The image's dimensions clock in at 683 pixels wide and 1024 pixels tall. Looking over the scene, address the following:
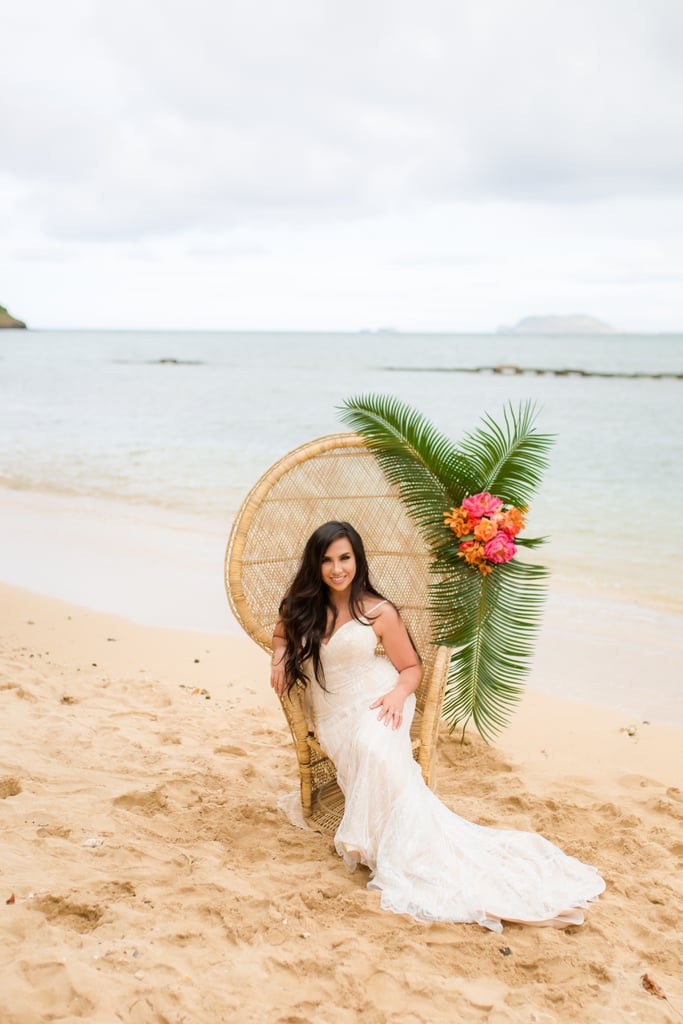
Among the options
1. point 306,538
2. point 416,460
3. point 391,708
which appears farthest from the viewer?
point 306,538

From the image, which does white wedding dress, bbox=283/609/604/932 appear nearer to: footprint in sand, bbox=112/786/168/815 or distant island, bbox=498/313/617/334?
footprint in sand, bbox=112/786/168/815

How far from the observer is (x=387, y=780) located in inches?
126

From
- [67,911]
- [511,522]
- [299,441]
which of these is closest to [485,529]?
[511,522]

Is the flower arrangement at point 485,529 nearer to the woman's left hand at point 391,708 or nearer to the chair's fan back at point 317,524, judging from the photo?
the chair's fan back at point 317,524

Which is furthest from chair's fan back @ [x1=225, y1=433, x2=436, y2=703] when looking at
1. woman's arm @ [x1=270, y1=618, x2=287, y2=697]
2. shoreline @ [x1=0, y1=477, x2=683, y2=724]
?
shoreline @ [x1=0, y1=477, x2=683, y2=724]

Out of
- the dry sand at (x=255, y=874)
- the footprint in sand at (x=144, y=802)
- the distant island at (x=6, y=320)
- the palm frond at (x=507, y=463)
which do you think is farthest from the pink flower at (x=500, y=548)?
the distant island at (x=6, y=320)

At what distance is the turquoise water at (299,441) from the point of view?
1045 cm

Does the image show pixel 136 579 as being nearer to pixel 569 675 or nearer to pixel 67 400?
pixel 569 675

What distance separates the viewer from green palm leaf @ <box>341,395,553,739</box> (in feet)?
11.9

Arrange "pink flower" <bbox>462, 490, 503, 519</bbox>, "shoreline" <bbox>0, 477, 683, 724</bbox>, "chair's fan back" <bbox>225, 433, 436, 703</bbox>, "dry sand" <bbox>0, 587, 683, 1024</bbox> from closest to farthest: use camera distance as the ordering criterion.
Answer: "dry sand" <bbox>0, 587, 683, 1024</bbox> < "pink flower" <bbox>462, 490, 503, 519</bbox> < "chair's fan back" <bbox>225, 433, 436, 703</bbox> < "shoreline" <bbox>0, 477, 683, 724</bbox>

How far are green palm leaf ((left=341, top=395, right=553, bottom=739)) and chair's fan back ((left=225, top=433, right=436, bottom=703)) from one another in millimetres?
143

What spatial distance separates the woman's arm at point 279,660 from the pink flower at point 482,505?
→ 97 cm

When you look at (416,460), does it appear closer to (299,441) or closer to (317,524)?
(317,524)

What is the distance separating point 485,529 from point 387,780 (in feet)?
3.63
